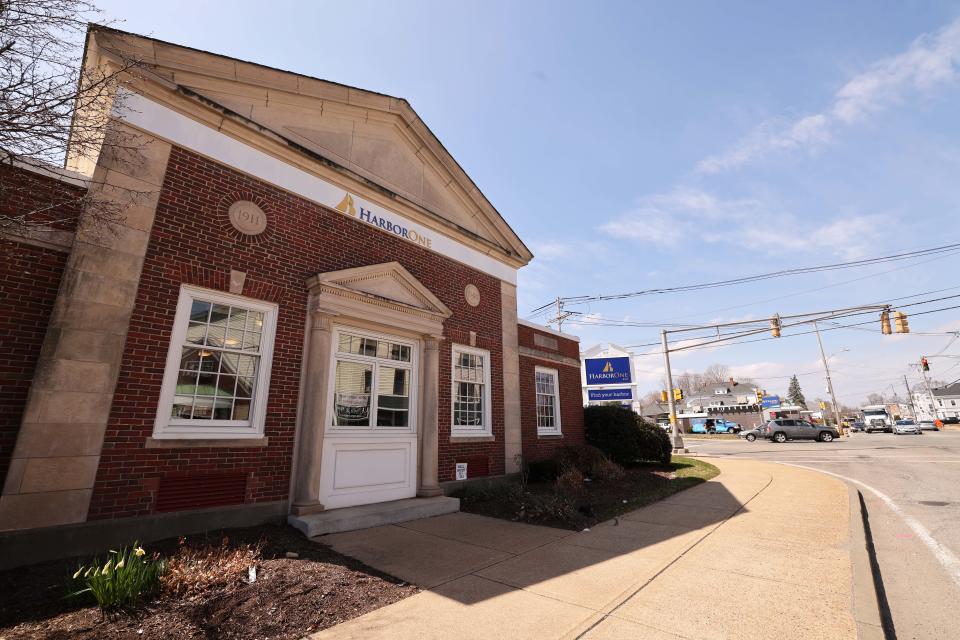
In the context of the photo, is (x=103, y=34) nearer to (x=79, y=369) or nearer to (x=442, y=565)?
(x=79, y=369)

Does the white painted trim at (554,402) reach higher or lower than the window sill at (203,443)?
higher

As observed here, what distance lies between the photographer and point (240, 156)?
724 cm

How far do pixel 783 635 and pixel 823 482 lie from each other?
10142mm

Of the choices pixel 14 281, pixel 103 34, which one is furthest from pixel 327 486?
pixel 103 34

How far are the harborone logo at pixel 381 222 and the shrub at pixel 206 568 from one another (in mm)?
5804

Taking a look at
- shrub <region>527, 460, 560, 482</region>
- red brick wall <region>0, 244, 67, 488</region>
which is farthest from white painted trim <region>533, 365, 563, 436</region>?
red brick wall <region>0, 244, 67, 488</region>

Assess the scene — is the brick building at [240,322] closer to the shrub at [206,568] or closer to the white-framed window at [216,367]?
the white-framed window at [216,367]

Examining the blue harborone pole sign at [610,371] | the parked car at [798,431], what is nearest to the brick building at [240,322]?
the blue harborone pole sign at [610,371]

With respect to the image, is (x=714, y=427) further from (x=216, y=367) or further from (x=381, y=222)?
Answer: (x=216, y=367)

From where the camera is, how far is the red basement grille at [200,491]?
568cm

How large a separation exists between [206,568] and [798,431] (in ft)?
122

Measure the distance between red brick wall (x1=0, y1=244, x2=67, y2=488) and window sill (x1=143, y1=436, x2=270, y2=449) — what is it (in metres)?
1.28

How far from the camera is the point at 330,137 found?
343 inches

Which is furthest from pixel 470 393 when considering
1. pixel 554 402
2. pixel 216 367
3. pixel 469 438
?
pixel 216 367
